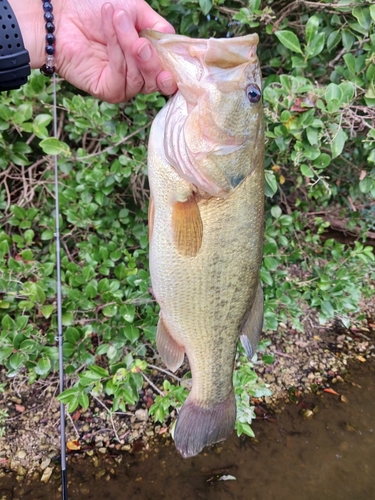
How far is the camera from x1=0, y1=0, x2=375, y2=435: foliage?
5.93 feet

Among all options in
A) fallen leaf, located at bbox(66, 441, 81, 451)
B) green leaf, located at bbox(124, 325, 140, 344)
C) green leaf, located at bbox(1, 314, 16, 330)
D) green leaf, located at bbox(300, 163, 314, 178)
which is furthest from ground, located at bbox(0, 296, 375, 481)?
green leaf, located at bbox(300, 163, 314, 178)

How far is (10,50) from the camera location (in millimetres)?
1471

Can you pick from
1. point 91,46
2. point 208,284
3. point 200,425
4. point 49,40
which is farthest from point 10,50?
point 200,425

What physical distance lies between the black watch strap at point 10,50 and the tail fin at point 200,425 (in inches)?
60.2

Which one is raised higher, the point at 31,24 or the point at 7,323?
the point at 31,24

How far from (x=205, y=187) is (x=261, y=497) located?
6.96ft

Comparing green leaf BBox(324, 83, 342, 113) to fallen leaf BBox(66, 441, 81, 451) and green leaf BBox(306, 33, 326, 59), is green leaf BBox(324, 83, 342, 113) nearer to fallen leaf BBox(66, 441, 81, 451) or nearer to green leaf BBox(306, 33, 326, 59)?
green leaf BBox(306, 33, 326, 59)

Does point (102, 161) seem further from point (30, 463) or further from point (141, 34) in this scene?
point (30, 463)

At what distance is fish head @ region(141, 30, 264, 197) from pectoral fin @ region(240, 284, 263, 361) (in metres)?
0.54

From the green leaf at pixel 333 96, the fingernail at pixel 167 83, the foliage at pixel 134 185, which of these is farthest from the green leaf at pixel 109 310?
the green leaf at pixel 333 96

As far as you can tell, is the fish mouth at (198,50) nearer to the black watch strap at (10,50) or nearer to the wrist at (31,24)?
the black watch strap at (10,50)

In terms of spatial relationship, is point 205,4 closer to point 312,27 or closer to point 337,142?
point 312,27

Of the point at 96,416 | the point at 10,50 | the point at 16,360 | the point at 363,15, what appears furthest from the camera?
the point at 96,416

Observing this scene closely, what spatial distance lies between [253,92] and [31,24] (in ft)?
3.42
